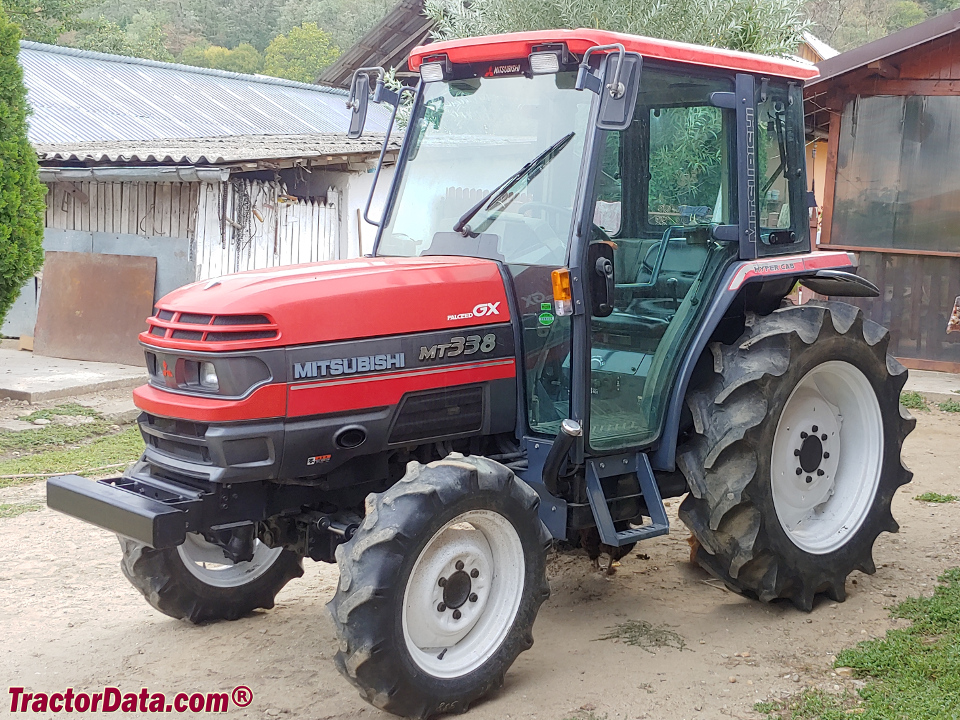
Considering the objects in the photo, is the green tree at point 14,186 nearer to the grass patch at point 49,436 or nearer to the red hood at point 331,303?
the grass patch at point 49,436

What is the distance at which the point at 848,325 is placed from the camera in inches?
204

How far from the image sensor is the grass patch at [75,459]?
25.4 ft

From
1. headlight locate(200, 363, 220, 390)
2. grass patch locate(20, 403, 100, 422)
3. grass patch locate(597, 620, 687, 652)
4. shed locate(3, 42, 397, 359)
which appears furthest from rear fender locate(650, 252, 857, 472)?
shed locate(3, 42, 397, 359)

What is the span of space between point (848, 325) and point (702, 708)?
83.2 inches

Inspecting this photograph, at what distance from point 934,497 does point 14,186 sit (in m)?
8.26

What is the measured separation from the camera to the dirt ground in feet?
13.8

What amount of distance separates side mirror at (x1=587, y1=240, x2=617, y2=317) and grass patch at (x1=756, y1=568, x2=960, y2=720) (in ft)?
5.62

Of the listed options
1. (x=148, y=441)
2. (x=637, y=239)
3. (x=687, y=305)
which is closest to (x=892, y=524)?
(x=687, y=305)

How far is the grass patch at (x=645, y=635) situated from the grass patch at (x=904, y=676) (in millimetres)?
679

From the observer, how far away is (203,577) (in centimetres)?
489

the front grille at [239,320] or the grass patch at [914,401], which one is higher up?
the front grille at [239,320]

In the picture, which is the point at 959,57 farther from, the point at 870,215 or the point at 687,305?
the point at 687,305

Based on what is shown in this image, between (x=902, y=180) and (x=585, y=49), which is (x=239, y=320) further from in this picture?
(x=902, y=180)

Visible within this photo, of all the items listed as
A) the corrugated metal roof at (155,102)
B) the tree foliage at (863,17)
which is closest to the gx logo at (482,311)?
the corrugated metal roof at (155,102)
